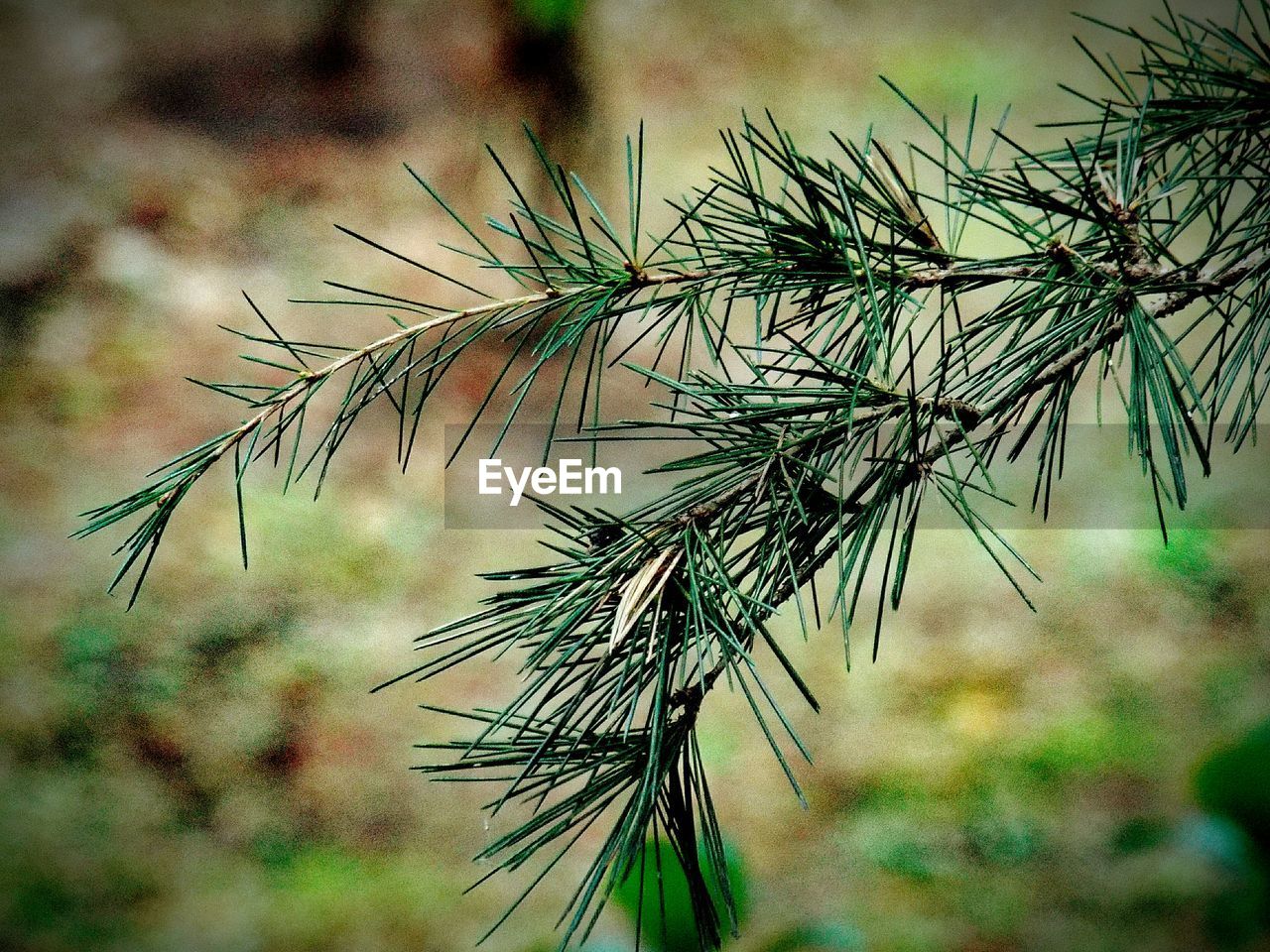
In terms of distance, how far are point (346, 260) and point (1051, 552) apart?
3.88ft

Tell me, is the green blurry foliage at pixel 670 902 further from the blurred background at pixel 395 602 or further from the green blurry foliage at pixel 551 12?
the green blurry foliage at pixel 551 12

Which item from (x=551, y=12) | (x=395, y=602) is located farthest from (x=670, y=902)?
(x=551, y=12)

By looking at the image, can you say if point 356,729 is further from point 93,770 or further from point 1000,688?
point 1000,688

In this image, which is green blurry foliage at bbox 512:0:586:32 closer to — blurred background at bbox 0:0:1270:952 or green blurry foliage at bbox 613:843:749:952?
blurred background at bbox 0:0:1270:952

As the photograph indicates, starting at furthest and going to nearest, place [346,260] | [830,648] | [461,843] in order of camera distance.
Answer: [346,260] → [830,648] → [461,843]

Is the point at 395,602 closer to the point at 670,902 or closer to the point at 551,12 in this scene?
the point at 670,902

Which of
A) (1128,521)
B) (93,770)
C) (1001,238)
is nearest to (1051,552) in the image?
(1128,521)

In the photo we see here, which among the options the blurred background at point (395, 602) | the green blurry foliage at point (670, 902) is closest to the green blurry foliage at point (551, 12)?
the blurred background at point (395, 602)

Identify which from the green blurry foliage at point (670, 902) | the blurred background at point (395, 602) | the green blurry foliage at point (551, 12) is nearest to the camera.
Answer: the green blurry foliage at point (670, 902)

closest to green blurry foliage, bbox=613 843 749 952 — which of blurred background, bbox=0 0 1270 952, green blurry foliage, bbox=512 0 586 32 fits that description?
blurred background, bbox=0 0 1270 952

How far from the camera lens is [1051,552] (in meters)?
1.43

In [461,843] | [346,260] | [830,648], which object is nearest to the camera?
[461,843]

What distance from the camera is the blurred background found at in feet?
3.90

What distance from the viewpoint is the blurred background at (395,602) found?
1.19 meters
